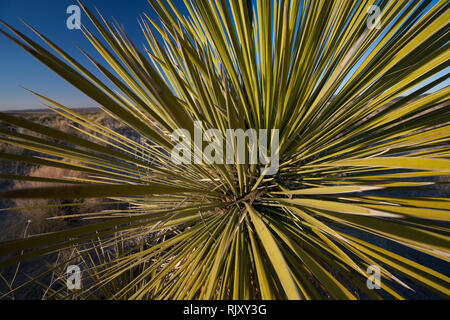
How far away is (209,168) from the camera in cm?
62

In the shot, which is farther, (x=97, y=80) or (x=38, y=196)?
(x=97, y=80)

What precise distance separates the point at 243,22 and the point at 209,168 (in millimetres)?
426

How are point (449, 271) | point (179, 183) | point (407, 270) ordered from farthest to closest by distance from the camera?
point (449, 271) → point (179, 183) → point (407, 270)

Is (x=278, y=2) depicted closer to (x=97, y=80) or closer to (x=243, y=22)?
(x=243, y=22)

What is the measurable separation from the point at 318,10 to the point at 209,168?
21.0 inches

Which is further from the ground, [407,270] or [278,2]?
[278,2]

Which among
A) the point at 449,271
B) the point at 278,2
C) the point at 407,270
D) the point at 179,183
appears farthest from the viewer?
the point at 449,271

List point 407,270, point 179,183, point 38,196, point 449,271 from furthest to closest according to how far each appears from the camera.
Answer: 1. point 449,271
2. point 179,183
3. point 407,270
4. point 38,196
